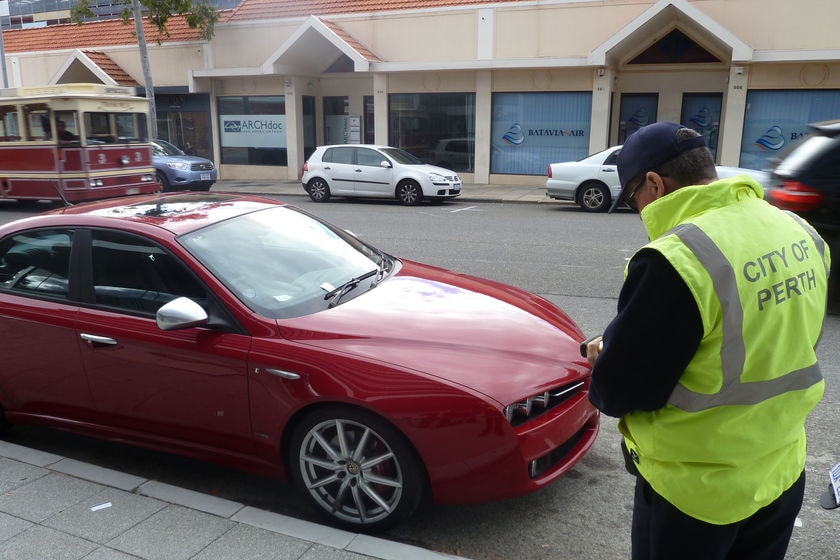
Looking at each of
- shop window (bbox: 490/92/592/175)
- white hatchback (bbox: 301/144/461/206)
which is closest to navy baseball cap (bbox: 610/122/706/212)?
white hatchback (bbox: 301/144/461/206)

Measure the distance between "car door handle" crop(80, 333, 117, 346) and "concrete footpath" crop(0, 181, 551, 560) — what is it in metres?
0.65

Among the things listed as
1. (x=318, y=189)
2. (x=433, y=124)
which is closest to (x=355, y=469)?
(x=318, y=189)

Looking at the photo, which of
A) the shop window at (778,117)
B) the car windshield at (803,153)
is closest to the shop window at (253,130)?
the shop window at (778,117)

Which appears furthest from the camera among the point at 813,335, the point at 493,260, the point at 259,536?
the point at 493,260

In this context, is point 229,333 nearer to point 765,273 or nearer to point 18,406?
point 18,406

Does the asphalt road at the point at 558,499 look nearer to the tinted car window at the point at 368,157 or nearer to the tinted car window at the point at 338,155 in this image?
the tinted car window at the point at 368,157

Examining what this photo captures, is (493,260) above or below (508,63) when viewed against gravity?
below

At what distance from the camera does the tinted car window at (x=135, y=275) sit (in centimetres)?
373

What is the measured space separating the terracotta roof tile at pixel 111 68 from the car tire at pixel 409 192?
13013mm

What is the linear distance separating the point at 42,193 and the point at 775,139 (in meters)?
16.9

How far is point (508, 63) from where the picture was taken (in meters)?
19.0

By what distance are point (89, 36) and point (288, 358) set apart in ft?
87.5

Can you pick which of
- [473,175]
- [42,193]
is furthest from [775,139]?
[42,193]

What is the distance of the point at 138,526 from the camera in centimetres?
319
